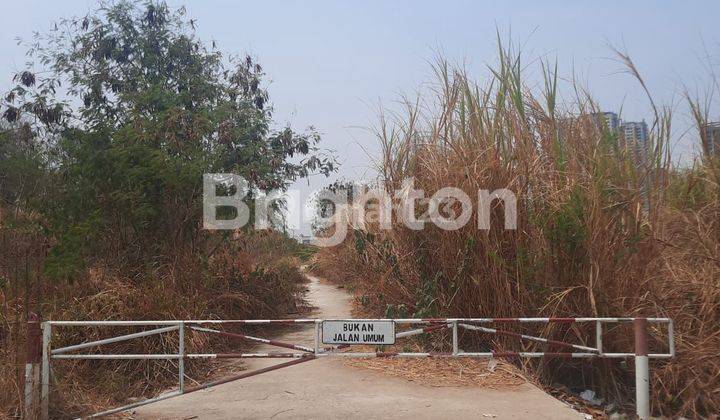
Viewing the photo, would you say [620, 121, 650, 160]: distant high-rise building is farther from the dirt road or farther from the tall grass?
the dirt road

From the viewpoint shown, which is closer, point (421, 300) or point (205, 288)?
point (421, 300)

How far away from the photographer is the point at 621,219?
6406 mm

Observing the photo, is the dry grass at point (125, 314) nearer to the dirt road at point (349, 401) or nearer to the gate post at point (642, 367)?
the dirt road at point (349, 401)

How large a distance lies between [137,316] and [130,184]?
7.21 feet

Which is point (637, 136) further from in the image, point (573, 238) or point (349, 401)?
point (349, 401)

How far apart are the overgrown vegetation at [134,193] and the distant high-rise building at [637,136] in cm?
558

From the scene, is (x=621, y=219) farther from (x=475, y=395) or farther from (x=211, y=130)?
(x=211, y=130)

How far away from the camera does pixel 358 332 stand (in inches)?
199

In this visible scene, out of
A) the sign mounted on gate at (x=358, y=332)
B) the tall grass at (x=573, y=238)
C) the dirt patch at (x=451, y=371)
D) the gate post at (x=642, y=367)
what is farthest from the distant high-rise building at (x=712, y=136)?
the sign mounted on gate at (x=358, y=332)

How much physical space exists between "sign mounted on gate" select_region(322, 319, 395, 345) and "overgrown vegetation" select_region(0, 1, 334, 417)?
8.14ft

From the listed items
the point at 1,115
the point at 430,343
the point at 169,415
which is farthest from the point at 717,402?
the point at 1,115

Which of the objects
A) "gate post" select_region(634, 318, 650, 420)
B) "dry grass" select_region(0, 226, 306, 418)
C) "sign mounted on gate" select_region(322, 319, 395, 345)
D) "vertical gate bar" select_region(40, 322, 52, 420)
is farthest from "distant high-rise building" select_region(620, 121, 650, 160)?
"vertical gate bar" select_region(40, 322, 52, 420)

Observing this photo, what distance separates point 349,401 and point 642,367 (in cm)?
259

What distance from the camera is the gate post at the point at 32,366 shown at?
16.7 feet
